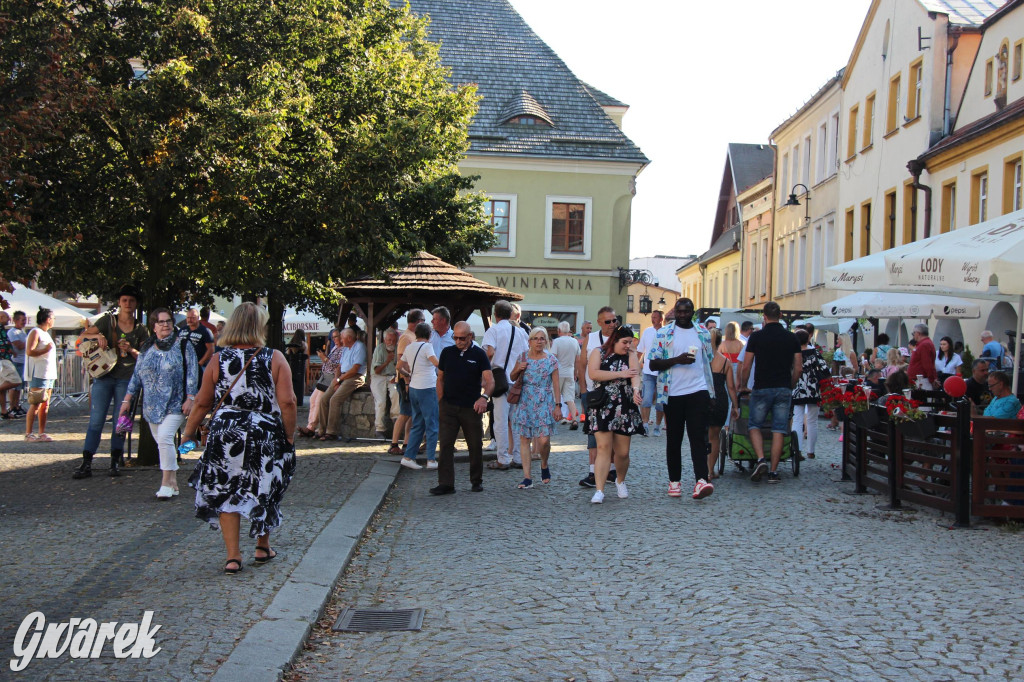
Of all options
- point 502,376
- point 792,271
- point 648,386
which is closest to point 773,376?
point 648,386

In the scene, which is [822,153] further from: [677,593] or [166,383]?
→ [677,593]

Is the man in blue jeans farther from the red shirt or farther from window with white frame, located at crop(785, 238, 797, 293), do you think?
window with white frame, located at crop(785, 238, 797, 293)

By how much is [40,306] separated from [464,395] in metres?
15.1

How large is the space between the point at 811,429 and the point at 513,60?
1148 inches

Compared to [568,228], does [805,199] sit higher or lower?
higher

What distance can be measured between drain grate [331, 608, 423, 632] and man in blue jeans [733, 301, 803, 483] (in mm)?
6734

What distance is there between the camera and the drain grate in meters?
5.96

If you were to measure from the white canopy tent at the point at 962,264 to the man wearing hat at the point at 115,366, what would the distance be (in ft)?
26.4

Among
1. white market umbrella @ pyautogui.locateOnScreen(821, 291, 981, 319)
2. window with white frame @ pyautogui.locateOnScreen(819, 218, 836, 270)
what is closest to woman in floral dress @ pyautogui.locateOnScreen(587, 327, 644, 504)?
white market umbrella @ pyautogui.locateOnScreen(821, 291, 981, 319)

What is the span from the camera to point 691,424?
10.5 metres

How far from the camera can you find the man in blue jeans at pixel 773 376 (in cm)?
1197

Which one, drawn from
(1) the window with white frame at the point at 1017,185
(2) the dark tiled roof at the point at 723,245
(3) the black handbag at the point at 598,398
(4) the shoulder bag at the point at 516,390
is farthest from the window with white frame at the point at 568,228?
(3) the black handbag at the point at 598,398

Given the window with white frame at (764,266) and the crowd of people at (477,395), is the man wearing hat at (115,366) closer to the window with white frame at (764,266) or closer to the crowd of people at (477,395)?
the crowd of people at (477,395)

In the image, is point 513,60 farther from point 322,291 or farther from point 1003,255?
point 1003,255
